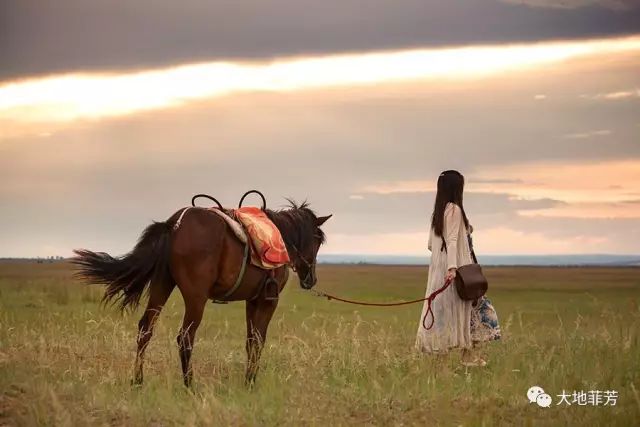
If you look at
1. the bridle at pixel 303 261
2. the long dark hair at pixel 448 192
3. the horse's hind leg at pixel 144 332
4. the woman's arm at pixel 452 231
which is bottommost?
the horse's hind leg at pixel 144 332

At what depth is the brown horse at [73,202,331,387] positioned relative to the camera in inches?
385

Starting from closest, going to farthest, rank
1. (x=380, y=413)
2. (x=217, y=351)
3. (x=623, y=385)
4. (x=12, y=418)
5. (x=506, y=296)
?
(x=12, y=418) < (x=380, y=413) < (x=623, y=385) < (x=217, y=351) < (x=506, y=296)

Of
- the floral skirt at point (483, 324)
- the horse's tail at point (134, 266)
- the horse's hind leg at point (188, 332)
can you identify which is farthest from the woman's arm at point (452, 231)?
the horse's tail at point (134, 266)

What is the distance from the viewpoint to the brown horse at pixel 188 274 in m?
9.79

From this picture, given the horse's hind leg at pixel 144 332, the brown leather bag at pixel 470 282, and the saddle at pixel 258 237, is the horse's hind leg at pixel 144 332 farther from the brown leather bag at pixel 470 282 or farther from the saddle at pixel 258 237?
the brown leather bag at pixel 470 282

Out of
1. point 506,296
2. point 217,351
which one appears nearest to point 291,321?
point 217,351

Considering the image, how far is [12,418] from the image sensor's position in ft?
25.6

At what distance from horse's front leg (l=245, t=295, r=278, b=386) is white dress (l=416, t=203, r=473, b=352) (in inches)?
77.1

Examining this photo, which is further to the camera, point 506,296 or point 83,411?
point 506,296

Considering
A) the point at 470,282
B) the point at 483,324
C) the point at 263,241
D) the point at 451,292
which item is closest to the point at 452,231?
the point at 470,282

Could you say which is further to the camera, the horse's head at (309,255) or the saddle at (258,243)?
the horse's head at (309,255)

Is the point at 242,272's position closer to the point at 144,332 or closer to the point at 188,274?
the point at 188,274

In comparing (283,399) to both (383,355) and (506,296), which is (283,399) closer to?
(383,355)

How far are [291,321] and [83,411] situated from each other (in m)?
15.3
